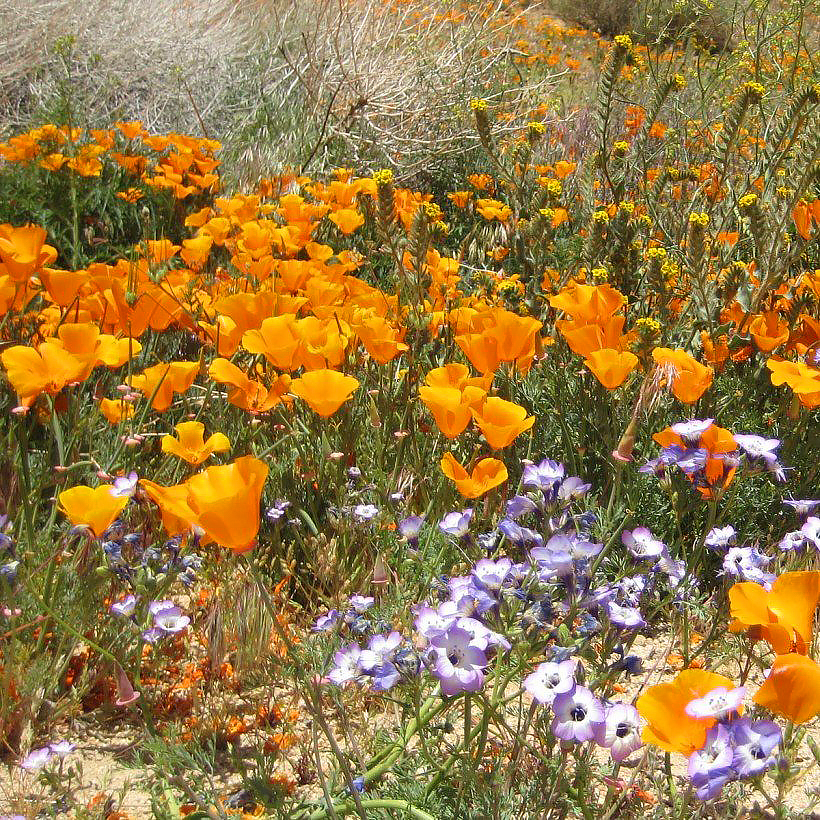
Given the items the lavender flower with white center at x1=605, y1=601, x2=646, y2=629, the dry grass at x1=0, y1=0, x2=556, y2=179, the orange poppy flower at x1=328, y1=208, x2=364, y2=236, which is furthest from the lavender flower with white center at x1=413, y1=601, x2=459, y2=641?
the dry grass at x1=0, y1=0, x2=556, y2=179

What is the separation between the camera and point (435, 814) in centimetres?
139

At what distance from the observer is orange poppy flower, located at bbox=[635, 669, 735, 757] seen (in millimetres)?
1046

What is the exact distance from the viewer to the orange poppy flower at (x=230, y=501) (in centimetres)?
111

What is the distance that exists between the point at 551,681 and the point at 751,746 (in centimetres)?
26

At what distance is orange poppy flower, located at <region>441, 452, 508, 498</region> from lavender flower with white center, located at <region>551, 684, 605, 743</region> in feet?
2.14

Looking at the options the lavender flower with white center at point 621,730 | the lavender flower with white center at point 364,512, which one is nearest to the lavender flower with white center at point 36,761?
the lavender flower with white center at point 364,512

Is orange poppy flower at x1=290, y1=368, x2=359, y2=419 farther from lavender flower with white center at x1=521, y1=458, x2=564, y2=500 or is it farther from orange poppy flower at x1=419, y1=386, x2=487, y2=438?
lavender flower with white center at x1=521, y1=458, x2=564, y2=500

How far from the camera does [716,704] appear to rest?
102cm

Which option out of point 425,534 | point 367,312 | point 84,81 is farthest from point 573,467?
point 84,81

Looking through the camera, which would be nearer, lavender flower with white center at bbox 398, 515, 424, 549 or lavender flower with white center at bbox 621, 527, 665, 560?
lavender flower with white center at bbox 621, 527, 665, 560

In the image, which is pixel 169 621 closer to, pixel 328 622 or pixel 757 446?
pixel 328 622

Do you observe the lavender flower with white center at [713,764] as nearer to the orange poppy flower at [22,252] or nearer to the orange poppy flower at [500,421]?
the orange poppy flower at [500,421]

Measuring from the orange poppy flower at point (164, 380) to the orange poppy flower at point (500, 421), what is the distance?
0.67 m

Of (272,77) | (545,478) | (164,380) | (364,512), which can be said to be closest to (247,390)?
(164,380)
